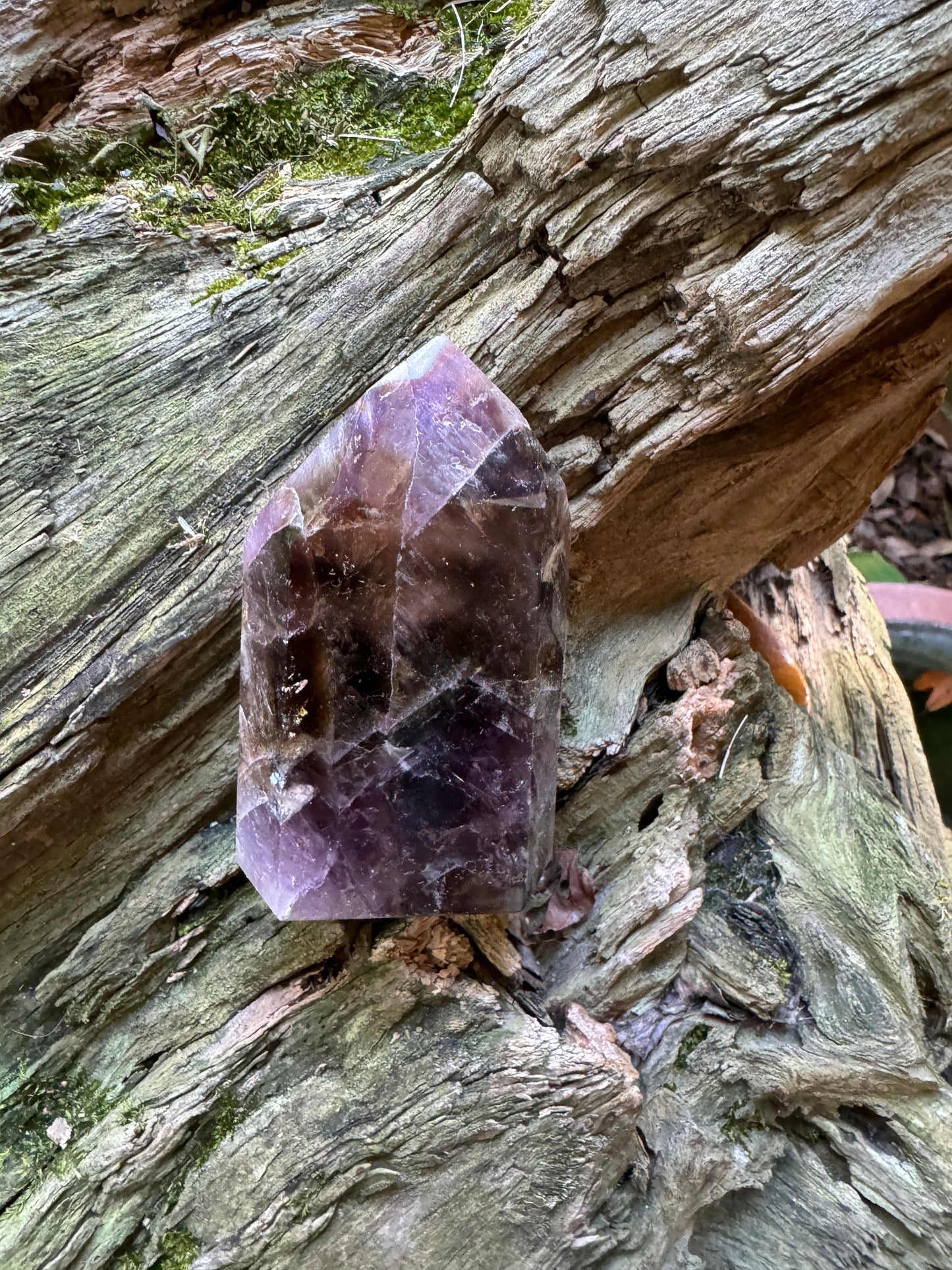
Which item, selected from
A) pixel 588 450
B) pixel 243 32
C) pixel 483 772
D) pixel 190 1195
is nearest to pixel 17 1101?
pixel 190 1195

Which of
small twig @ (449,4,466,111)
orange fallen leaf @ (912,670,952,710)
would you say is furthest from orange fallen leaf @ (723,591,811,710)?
small twig @ (449,4,466,111)

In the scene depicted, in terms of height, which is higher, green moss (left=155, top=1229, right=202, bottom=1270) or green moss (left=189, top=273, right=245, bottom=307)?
green moss (left=189, top=273, right=245, bottom=307)

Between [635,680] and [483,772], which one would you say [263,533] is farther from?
[635,680]

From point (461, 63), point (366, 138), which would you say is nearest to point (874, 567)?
point (461, 63)

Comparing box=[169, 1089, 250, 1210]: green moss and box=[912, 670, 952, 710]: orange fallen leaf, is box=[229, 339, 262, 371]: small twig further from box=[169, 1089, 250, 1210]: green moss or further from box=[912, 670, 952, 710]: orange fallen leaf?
box=[912, 670, 952, 710]: orange fallen leaf

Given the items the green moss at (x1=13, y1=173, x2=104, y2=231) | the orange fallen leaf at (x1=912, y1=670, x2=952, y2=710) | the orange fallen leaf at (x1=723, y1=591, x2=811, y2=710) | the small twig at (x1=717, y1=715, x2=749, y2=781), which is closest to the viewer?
the green moss at (x1=13, y1=173, x2=104, y2=231)

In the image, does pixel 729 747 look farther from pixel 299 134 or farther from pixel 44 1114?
pixel 299 134

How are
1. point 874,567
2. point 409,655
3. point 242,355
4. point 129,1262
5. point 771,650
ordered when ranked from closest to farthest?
1. point 409,655
2. point 129,1262
3. point 242,355
4. point 771,650
5. point 874,567
